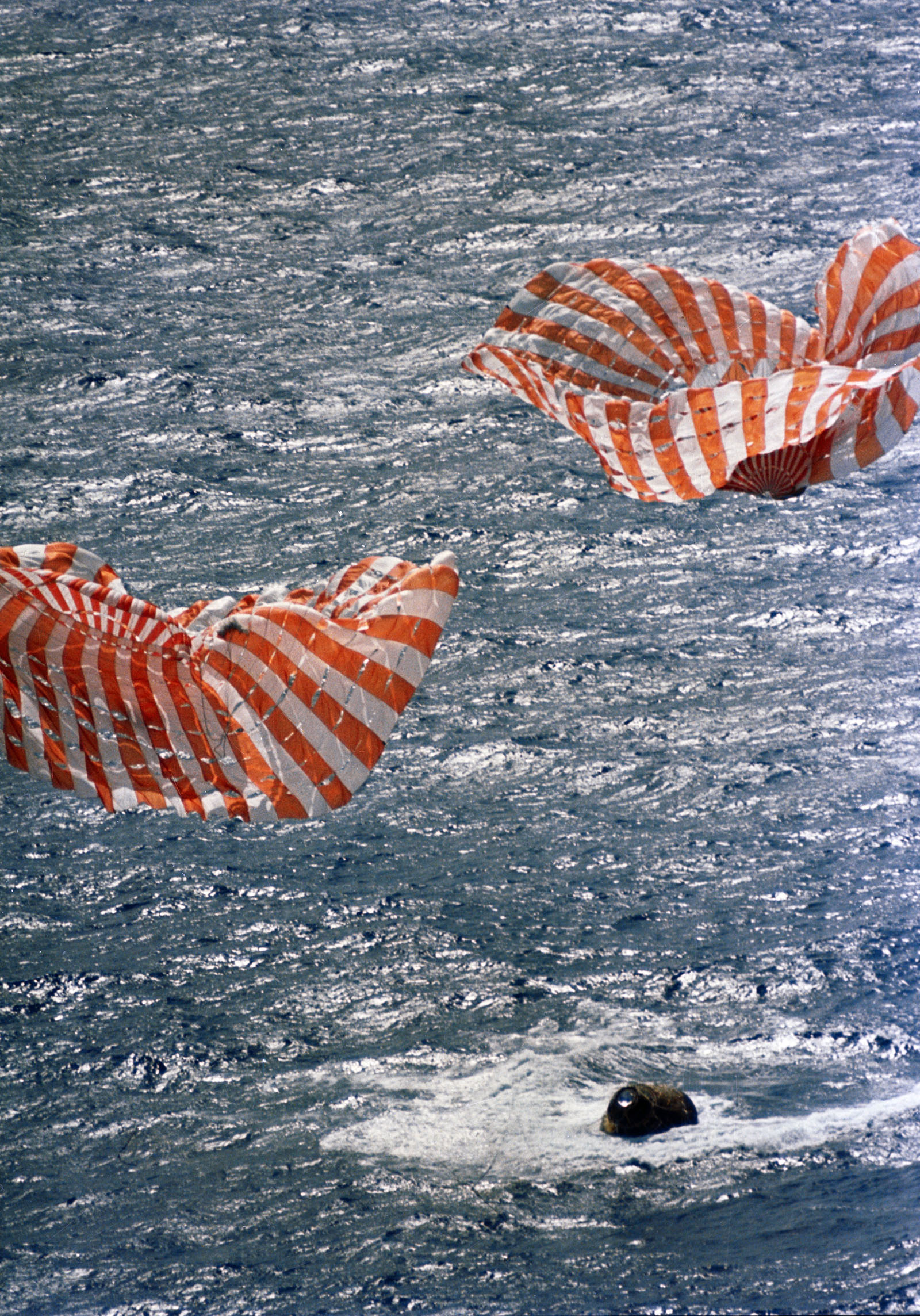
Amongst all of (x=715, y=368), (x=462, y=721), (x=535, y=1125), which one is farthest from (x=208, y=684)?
(x=462, y=721)

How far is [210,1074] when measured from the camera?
7.65 m

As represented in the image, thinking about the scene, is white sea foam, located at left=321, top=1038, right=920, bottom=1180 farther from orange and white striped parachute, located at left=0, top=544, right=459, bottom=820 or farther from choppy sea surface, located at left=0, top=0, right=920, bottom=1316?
orange and white striped parachute, located at left=0, top=544, right=459, bottom=820

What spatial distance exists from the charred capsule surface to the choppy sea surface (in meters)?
0.11

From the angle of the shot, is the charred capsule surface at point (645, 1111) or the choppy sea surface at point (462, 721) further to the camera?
the charred capsule surface at point (645, 1111)

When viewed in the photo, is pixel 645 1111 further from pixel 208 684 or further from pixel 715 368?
pixel 715 368

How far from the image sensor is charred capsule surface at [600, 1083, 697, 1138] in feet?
23.3

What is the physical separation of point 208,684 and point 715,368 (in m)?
3.25

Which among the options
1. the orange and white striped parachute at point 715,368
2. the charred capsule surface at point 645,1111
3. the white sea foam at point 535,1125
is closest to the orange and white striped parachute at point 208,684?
the orange and white striped parachute at point 715,368

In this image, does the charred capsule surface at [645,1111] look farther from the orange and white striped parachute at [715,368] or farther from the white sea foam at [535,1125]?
the orange and white striped parachute at [715,368]

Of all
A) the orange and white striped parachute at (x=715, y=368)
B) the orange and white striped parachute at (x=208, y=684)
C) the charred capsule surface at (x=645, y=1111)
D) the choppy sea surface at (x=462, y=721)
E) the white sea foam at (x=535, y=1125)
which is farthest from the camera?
the charred capsule surface at (x=645, y=1111)

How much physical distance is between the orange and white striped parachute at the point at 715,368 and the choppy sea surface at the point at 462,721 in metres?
2.60

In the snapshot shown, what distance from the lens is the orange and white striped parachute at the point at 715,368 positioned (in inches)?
252

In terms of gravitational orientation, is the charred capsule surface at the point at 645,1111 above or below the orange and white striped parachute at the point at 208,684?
below

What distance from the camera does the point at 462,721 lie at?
9430mm
